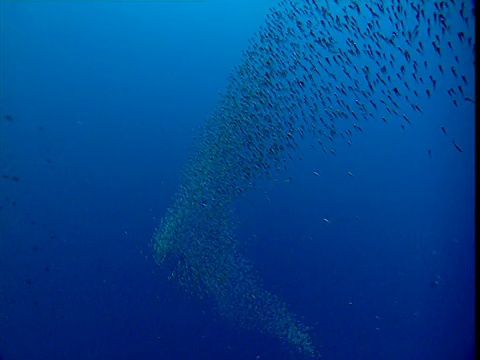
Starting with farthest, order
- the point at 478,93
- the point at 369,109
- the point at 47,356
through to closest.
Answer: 1. the point at 47,356
2. the point at 369,109
3. the point at 478,93

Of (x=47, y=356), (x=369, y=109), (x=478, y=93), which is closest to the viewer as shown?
(x=478, y=93)

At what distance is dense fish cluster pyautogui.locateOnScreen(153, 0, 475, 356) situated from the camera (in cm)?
240

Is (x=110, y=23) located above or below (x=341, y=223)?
above

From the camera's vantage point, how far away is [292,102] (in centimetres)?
250

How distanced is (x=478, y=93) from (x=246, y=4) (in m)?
1.50

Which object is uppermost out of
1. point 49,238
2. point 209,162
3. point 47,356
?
point 209,162

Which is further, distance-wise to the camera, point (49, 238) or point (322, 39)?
point (49, 238)

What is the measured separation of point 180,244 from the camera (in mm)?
2611

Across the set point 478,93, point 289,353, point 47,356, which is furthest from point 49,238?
point 478,93

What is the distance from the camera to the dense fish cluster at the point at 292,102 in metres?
2.40

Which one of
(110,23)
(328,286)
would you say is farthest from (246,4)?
(328,286)

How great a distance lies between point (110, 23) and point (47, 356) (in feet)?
7.43

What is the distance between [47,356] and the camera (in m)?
2.72

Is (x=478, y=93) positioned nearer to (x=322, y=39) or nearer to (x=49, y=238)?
(x=322, y=39)
